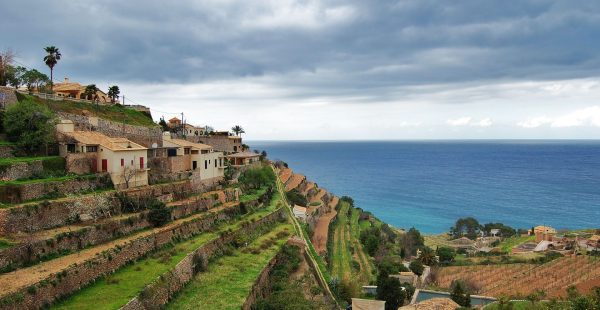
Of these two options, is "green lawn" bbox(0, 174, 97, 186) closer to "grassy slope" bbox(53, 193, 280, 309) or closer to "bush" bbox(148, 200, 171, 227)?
"bush" bbox(148, 200, 171, 227)

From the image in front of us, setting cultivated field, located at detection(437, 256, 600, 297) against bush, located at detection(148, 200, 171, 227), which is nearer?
bush, located at detection(148, 200, 171, 227)

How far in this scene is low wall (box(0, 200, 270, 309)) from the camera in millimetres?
18942

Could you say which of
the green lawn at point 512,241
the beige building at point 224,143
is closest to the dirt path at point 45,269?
the beige building at point 224,143

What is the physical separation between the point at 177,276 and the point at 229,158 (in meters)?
31.3

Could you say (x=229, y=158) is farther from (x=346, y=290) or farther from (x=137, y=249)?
(x=137, y=249)

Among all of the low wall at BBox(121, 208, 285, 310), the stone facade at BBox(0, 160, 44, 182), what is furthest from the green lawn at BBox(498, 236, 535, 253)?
the stone facade at BBox(0, 160, 44, 182)

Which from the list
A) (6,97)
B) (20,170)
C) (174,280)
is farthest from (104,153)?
(174,280)

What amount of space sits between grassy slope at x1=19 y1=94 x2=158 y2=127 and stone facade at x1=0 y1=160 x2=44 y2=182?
414 inches

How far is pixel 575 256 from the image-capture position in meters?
47.7

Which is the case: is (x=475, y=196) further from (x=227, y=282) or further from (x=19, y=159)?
(x=19, y=159)

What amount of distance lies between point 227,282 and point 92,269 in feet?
25.2

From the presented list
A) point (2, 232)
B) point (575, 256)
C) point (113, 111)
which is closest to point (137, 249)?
point (2, 232)

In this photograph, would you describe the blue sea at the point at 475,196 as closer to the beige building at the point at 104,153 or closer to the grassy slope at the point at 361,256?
the grassy slope at the point at 361,256

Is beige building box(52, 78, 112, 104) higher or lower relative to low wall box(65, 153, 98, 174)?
higher
